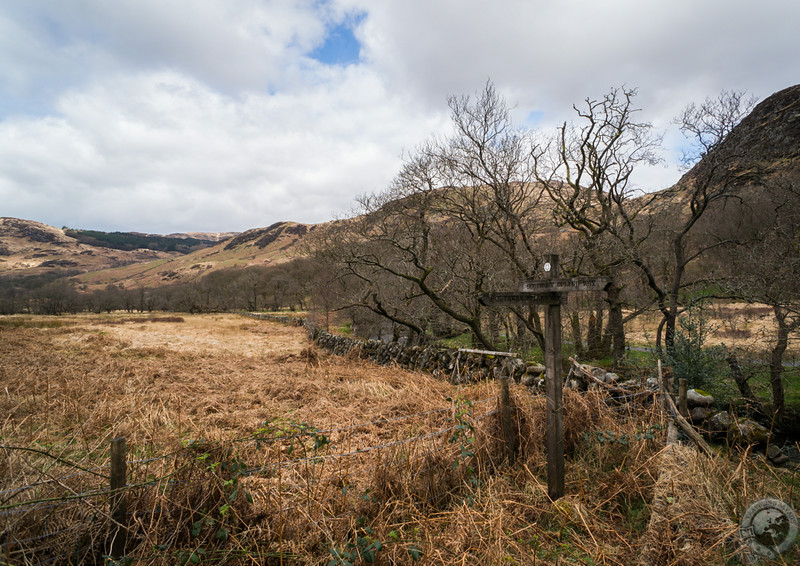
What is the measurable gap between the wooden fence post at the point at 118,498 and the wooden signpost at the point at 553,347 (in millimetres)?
3954

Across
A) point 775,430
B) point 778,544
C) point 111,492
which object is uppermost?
point 111,492

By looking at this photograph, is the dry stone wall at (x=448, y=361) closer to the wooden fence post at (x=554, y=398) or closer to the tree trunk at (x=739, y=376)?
the wooden fence post at (x=554, y=398)

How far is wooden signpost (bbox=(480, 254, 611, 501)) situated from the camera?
14.3ft

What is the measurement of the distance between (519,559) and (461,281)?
11.6 meters

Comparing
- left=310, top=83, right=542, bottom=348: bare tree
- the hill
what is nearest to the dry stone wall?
left=310, top=83, right=542, bottom=348: bare tree

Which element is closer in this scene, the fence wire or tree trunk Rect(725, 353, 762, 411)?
the fence wire

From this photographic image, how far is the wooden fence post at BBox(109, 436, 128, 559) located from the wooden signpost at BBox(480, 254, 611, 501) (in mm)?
3954

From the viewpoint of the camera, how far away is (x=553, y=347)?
179 inches

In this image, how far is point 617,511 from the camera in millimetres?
4105

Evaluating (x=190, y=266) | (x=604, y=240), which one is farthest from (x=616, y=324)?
(x=190, y=266)

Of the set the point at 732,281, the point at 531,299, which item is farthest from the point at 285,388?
the point at 732,281

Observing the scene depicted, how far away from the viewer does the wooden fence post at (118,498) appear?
2883 mm

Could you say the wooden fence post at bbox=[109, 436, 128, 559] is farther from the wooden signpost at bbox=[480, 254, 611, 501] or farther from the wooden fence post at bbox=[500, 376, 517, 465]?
the wooden fence post at bbox=[500, 376, 517, 465]

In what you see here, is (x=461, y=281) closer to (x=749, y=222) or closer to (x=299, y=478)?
(x=299, y=478)
